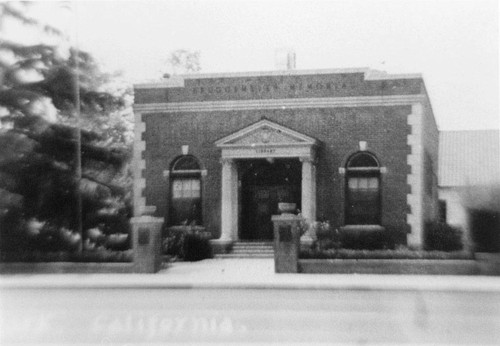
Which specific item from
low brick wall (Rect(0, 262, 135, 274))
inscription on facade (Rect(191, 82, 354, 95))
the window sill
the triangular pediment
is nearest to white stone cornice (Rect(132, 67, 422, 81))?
inscription on facade (Rect(191, 82, 354, 95))

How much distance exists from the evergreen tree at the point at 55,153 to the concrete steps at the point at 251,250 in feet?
14.0

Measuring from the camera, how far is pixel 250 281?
16.3 meters

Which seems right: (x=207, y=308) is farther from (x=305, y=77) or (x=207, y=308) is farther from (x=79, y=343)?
(x=305, y=77)

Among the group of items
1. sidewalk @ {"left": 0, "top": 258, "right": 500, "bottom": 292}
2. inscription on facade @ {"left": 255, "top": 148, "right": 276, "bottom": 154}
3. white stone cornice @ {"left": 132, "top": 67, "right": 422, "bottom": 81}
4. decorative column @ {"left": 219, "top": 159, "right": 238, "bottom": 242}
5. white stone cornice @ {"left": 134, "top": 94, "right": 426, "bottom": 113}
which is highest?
white stone cornice @ {"left": 132, "top": 67, "right": 422, "bottom": 81}

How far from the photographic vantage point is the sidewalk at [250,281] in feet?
50.9

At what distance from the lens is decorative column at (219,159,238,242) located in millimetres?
24172

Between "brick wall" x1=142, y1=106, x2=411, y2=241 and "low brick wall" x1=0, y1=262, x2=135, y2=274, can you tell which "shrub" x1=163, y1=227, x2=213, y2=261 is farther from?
"low brick wall" x1=0, y1=262, x2=135, y2=274

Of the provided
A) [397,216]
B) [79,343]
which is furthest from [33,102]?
[397,216]

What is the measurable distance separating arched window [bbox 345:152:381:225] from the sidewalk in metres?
6.06

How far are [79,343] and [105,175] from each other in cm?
1062

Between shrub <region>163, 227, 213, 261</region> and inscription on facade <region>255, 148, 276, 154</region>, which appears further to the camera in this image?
inscription on facade <region>255, 148, 276, 154</region>

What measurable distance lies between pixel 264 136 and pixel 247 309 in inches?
467

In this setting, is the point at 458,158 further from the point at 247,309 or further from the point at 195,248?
the point at 247,309

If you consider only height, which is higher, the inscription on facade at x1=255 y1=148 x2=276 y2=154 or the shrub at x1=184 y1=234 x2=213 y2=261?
the inscription on facade at x1=255 y1=148 x2=276 y2=154
